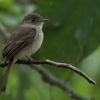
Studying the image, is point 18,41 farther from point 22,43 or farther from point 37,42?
point 37,42

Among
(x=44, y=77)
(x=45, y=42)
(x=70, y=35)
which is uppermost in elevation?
(x=70, y=35)

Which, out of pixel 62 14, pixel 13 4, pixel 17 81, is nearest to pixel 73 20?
pixel 62 14

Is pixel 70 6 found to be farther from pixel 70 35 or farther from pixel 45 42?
pixel 45 42

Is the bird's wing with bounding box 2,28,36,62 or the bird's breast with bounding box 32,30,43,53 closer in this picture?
the bird's wing with bounding box 2,28,36,62

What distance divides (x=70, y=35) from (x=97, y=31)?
0.32 metres

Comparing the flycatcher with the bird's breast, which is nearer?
the flycatcher

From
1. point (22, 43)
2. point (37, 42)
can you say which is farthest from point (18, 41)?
point (37, 42)

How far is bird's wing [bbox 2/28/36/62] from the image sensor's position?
292 cm

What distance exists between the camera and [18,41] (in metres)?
3.18

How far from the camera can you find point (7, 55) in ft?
9.44

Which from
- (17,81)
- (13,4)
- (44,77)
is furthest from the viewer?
(17,81)

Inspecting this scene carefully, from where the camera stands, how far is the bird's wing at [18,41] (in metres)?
2.92

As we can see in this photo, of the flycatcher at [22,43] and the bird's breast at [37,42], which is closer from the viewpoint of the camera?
the flycatcher at [22,43]

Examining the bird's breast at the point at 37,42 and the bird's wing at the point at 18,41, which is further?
the bird's breast at the point at 37,42
